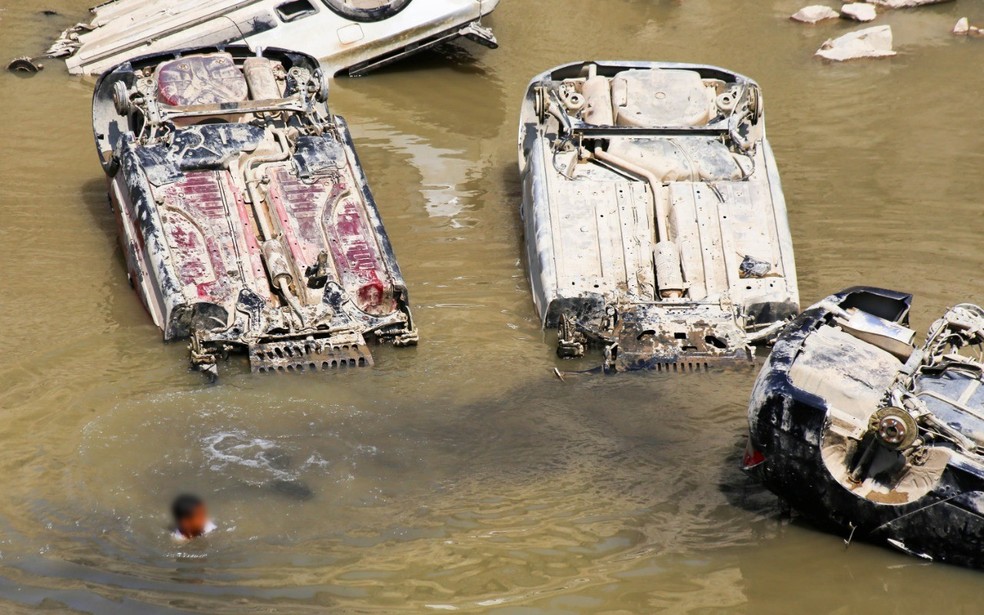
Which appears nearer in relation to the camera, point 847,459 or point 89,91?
point 847,459

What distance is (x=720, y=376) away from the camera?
9.20m

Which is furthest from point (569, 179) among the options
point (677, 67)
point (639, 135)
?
point (677, 67)

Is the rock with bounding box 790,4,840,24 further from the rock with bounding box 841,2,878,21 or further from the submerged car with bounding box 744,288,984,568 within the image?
the submerged car with bounding box 744,288,984,568

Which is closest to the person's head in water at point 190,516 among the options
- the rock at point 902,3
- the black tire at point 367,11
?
the black tire at point 367,11

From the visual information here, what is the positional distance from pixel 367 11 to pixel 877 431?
333 inches

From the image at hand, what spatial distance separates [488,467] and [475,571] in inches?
38.4

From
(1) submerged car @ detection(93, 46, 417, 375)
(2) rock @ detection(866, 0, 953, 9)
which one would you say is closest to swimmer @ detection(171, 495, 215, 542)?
(1) submerged car @ detection(93, 46, 417, 375)

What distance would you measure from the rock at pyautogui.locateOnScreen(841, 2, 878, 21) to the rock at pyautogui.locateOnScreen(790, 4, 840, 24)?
11cm

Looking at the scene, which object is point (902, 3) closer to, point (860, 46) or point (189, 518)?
point (860, 46)

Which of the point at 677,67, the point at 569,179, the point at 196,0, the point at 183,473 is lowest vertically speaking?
the point at 183,473

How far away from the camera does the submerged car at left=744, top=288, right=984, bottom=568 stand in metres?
7.08

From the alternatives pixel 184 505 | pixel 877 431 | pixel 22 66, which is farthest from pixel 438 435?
pixel 22 66

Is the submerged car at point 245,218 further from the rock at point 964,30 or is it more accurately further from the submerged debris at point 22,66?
the rock at point 964,30

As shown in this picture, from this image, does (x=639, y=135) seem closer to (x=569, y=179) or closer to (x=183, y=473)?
(x=569, y=179)
